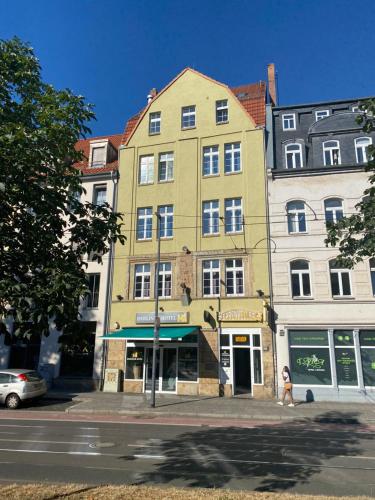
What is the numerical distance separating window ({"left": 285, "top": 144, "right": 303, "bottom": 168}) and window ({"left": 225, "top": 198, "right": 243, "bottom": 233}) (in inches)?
147

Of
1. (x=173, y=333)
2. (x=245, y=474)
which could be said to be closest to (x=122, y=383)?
(x=173, y=333)

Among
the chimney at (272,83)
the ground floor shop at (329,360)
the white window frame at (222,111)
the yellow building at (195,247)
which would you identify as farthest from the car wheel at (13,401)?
the chimney at (272,83)

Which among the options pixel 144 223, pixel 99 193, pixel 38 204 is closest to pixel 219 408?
pixel 144 223

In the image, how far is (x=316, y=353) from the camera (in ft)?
66.7

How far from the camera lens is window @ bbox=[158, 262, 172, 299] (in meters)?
23.4

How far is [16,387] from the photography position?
17.7m

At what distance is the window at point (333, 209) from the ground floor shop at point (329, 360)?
608 centimetres

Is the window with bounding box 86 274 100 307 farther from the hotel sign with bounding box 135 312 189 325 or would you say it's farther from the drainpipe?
the hotel sign with bounding box 135 312 189 325

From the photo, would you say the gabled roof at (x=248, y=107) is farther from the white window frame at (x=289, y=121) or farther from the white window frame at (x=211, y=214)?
the white window frame at (x=211, y=214)

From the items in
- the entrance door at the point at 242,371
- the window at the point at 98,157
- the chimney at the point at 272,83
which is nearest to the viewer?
the entrance door at the point at 242,371

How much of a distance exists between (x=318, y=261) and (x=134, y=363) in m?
11.7

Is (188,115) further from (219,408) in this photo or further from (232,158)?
(219,408)

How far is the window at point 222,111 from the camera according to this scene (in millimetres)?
25500

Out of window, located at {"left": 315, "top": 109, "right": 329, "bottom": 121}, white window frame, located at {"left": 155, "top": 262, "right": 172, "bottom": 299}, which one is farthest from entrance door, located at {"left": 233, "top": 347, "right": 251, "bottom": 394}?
window, located at {"left": 315, "top": 109, "right": 329, "bottom": 121}
